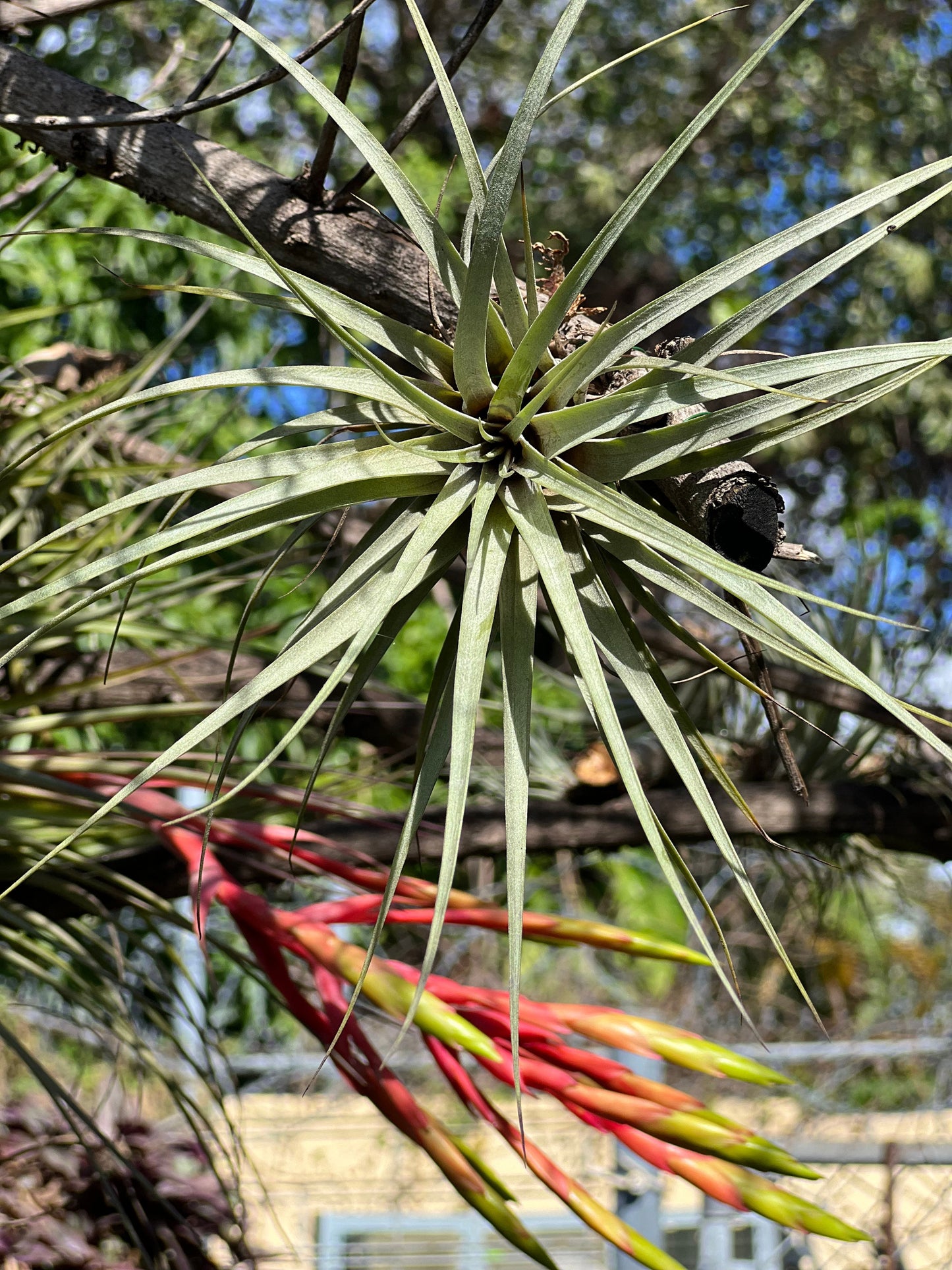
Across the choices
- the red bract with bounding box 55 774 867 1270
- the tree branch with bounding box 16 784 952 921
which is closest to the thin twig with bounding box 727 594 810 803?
the red bract with bounding box 55 774 867 1270

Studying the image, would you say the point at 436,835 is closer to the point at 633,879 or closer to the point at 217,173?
the point at 217,173

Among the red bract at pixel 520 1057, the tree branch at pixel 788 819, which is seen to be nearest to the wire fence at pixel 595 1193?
the red bract at pixel 520 1057

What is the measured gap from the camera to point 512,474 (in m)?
0.83

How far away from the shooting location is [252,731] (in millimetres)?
2889

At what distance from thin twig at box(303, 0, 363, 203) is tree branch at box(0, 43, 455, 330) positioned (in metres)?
0.02

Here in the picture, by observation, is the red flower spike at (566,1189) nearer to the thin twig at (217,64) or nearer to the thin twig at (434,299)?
the thin twig at (434,299)

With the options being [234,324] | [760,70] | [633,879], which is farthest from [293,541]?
[760,70]

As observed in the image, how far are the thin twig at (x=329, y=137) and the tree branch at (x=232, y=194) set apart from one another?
17 mm

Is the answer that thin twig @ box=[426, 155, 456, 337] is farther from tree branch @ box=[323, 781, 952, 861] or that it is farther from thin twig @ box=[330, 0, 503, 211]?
tree branch @ box=[323, 781, 952, 861]

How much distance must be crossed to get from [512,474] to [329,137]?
43 centimetres

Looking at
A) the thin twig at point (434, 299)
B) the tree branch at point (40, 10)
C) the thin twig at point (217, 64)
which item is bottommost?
the thin twig at point (434, 299)

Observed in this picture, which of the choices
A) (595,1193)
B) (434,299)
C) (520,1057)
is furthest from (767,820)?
(595,1193)

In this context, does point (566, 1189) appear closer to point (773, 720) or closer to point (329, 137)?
point (773, 720)

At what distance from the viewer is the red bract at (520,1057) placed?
1.00 metres
